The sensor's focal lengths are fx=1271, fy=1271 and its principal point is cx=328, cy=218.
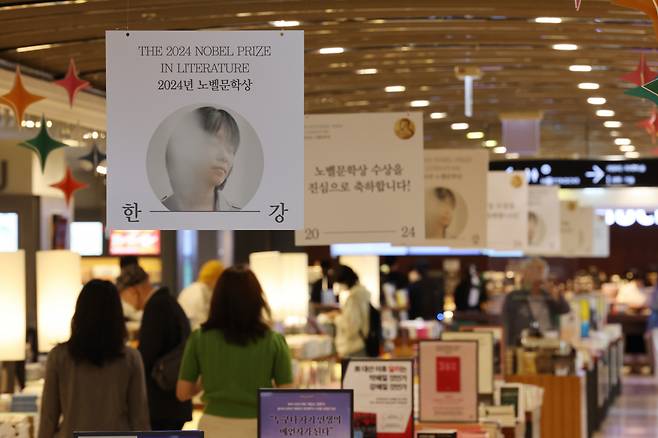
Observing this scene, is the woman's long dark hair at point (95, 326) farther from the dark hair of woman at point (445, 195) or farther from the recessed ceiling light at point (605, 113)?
the recessed ceiling light at point (605, 113)

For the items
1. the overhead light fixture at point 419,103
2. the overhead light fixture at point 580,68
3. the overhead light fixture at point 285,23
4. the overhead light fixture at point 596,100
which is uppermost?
the overhead light fixture at point 285,23

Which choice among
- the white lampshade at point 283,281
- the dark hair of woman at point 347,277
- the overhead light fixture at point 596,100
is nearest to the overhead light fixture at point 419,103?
the overhead light fixture at point 596,100

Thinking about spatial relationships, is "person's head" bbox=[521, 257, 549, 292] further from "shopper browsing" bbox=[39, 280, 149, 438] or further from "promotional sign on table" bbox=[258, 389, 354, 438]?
"promotional sign on table" bbox=[258, 389, 354, 438]

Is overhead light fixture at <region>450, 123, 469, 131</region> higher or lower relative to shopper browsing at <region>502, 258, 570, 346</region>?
higher

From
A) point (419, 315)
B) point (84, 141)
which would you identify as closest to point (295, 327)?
point (84, 141)

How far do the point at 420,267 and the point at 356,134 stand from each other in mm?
14911

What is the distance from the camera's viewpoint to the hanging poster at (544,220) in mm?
12992

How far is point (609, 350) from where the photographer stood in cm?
1451

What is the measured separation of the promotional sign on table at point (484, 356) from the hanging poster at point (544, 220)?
5107mm

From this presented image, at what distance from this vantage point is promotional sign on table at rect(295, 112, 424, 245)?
22.0ft

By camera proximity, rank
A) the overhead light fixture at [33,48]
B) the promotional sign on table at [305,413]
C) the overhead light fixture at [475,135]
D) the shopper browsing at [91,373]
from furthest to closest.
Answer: the overhead light fixture at [475,135] → the overhead light fixture at [33,48] → the shopper browsing at [91,373] → the promotional sign on table at [305,413]

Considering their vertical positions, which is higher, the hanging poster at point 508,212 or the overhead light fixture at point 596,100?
the overhead light fixture at point 596,100

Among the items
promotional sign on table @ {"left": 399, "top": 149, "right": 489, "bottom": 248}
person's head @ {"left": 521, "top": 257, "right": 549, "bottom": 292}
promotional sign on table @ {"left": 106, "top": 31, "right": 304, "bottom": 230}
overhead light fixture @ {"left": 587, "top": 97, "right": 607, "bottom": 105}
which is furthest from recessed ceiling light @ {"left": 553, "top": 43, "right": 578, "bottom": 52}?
promotional sign on table @ {"left": 106, "top": 31, "right": 304, "bottom": 230}

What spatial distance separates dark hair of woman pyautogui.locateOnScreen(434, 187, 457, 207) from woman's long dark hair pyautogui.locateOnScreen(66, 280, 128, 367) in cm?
396
